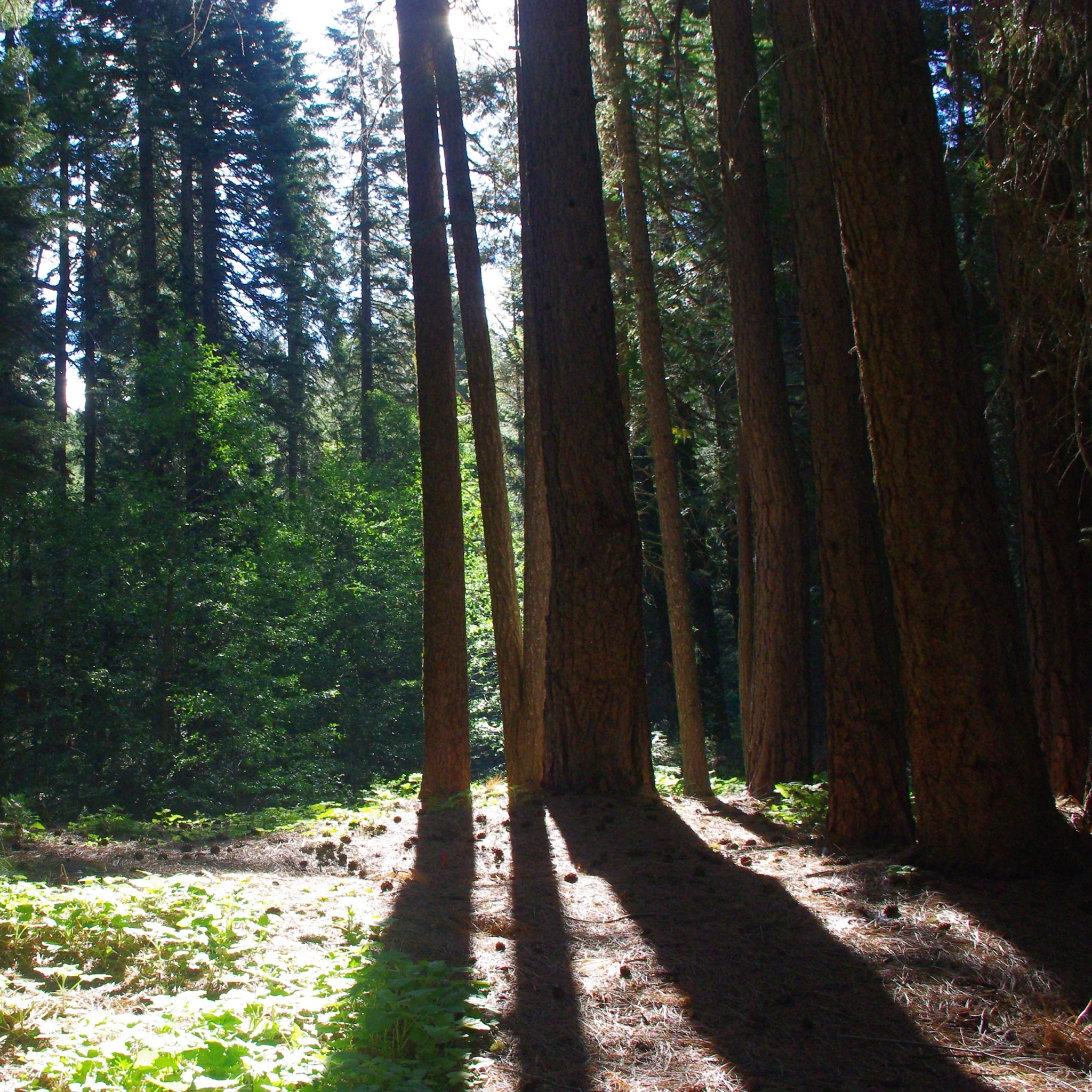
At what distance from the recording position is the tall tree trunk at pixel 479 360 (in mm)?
9656

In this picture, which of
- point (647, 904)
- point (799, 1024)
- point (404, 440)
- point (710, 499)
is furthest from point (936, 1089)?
point (404, 440)

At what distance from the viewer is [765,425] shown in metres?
8.90

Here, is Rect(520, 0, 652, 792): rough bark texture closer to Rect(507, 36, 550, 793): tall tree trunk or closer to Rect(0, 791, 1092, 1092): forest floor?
Rect(0, 791, 1092, 1092): forest floor

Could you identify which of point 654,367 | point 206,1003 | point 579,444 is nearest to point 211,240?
point 654,367

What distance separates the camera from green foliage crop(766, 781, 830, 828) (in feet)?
21.7

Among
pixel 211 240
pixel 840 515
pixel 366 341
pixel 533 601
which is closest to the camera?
pixel 840 515

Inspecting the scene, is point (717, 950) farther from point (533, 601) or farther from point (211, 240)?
point (211, 240)

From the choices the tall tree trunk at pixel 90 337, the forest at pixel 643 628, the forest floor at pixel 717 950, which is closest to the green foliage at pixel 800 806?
the forest at pixel 643 628

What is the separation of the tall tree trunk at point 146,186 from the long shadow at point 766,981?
18244 mm

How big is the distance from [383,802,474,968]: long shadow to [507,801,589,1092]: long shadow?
27 centimetres

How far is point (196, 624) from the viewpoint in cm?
1675

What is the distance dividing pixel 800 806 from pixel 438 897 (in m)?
3.45

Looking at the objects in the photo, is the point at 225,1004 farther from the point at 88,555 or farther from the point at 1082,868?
the point at 88,555

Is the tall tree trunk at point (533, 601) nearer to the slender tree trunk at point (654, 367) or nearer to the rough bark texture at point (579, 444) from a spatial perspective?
the slender tree trunk at point (654, 367)
